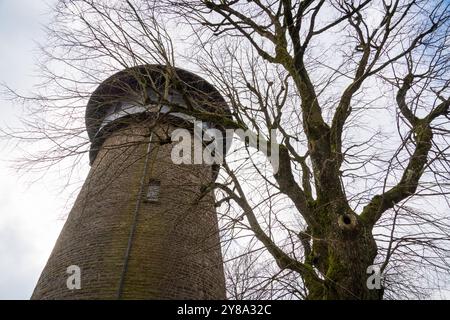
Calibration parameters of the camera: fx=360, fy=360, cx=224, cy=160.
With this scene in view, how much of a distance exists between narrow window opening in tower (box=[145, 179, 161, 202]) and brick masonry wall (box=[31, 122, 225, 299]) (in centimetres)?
9

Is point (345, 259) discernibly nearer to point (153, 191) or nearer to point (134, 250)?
point (134, 250)

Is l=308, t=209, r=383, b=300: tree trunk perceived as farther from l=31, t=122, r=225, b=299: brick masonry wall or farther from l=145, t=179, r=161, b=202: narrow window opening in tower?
l=145, t=179, r=161, b=202: narrow window opening in tower

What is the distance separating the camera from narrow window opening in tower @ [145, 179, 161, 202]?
693 centimetres

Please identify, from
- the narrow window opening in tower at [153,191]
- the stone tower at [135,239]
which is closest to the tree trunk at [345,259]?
the stone tower at [135,239]

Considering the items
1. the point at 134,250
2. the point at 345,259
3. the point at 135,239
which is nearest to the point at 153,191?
the point at 135,239

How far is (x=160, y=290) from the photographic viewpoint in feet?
18.6

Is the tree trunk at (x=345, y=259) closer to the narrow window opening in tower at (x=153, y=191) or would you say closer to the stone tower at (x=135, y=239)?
the stone tower at (x=135, y=239)

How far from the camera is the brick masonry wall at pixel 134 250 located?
5.61 m

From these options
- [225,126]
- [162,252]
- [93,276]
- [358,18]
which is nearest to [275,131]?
[225,126]

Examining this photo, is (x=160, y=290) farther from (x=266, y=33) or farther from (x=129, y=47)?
(x=266, y=33)

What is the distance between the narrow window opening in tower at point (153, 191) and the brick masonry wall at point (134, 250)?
9 centimetres

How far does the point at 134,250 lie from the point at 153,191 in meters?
1.41
